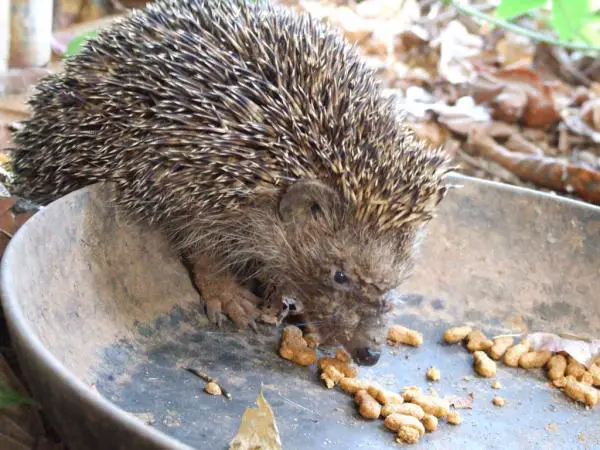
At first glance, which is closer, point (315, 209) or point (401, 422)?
point (401, 422)

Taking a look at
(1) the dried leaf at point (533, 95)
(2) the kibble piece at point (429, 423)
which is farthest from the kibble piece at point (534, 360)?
(1) the dried leaf at point (533, 95)

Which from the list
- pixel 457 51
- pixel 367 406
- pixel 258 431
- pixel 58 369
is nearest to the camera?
pixel 58 369

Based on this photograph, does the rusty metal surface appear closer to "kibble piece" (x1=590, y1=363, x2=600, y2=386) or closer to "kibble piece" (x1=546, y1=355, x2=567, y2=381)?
"kibble piece" (x1=546, y1=355, x2=567, y2=381)

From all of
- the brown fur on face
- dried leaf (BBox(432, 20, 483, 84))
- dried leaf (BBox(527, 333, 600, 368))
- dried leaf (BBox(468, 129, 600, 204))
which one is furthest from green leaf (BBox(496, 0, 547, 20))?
the brown fur on face

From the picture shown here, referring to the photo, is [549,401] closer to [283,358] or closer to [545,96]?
[283,358]

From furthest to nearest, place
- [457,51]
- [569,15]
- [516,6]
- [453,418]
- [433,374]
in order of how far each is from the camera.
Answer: [457,51] < [569,15] < [516,6] < [433,374] < [453,418]

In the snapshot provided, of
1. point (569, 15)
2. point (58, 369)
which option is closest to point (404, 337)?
point (58, 369)

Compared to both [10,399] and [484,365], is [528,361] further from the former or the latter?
[10,399]
